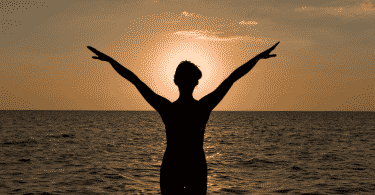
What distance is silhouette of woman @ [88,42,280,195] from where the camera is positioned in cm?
289

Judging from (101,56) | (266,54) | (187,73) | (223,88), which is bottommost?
(223,88)

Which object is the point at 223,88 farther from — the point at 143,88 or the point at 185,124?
the point at 143,88

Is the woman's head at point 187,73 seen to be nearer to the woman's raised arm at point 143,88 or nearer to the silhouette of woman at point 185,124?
the silhouette of woman at point 185,124

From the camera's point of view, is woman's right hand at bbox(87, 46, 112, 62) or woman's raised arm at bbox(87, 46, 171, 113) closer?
woman's raised arm at bbox(87, 46, 171, 113)

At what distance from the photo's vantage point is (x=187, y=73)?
9.57 feet

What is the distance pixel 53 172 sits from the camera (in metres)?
19.2

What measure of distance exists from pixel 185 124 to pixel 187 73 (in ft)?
1.58

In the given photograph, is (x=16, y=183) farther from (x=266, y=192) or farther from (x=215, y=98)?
(x=215, y=98)

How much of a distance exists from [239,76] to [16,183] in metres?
17.1

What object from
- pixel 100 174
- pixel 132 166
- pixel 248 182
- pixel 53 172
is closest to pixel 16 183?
pixel 53 172

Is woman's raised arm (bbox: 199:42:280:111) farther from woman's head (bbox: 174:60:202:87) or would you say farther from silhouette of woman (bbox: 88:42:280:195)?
woman's head (bbox: 174:60:202:87)

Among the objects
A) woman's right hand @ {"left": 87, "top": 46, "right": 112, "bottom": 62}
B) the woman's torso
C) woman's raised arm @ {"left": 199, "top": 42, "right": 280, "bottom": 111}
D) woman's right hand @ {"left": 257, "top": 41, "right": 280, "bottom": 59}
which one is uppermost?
woman's right hand @ {"left": 87, "top": 46, "right": 112, "bottom": 62}

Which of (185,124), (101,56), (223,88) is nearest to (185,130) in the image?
(185,124)

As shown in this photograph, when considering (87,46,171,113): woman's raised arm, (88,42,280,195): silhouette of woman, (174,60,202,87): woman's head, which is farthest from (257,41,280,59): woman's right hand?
(87,46,171,113): woman's raised arm
